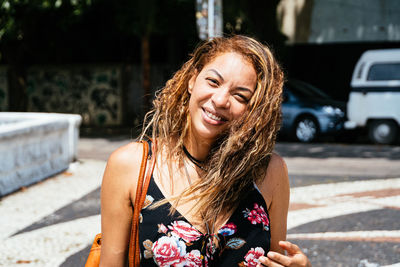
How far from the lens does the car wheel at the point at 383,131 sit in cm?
1295

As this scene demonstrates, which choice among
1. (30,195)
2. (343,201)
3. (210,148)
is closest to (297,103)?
(343,201)

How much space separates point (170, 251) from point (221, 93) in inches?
25.1

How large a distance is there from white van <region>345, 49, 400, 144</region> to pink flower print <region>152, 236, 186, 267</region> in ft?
38.2

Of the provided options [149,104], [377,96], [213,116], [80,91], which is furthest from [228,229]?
[80,91]

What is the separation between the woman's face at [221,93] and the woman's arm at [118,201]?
0.91 feet

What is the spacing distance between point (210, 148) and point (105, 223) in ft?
1.71

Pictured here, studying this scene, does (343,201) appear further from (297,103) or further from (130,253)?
(297,103)

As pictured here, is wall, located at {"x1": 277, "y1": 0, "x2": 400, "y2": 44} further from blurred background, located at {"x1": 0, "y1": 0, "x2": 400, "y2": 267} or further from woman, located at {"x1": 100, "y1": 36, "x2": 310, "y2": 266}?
woman, located at {"x1": 100, "y1": 36, "x2": 310, "y2": 266}

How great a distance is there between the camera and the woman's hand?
194 centimetres

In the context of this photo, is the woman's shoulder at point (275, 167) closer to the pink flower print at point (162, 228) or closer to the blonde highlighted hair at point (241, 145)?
the blonde highlighted hair at point (241, 145)

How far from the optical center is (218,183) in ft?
6.69

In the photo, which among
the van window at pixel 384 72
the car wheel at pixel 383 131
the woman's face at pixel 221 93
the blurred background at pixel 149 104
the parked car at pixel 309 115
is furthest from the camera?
the parked car at pixel 309 115

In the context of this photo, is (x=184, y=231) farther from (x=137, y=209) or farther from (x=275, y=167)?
(x=275, y=167)

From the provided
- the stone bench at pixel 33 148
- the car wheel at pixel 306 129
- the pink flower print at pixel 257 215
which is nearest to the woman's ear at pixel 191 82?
the pink flower print at pixel 257 215
